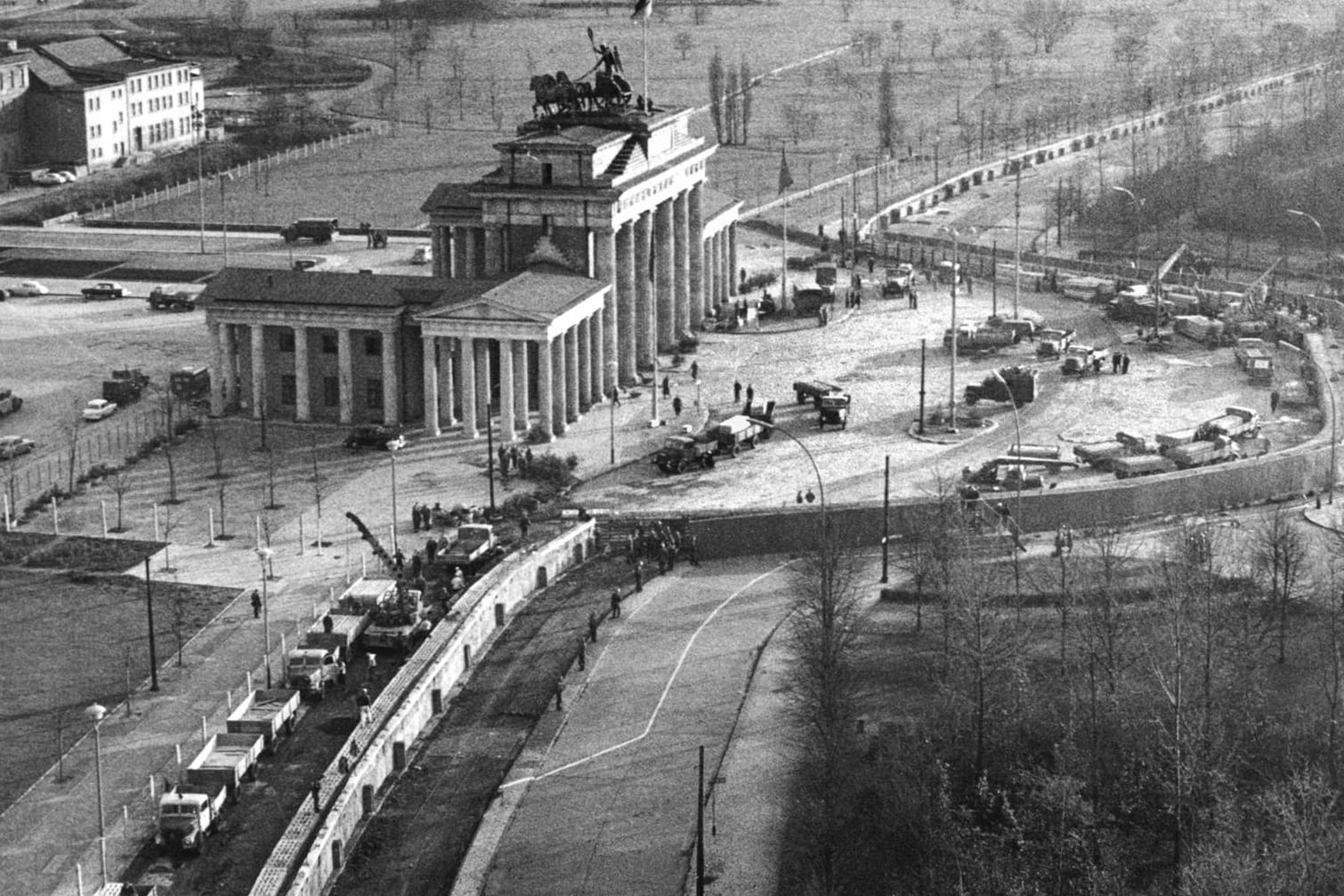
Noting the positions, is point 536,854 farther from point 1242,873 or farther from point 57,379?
point 57,379

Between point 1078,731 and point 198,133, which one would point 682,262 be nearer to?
point 1078,731

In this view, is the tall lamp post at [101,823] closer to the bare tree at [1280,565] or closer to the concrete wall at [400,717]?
the concrete wall at [400,717]

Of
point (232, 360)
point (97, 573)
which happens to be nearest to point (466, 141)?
point (232, 360)

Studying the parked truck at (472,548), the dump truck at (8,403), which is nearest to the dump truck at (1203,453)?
the parked truck at (472,548)

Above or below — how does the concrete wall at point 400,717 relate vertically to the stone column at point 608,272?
below

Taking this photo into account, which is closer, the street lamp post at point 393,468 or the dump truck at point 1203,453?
the street lamp post at point 393,468

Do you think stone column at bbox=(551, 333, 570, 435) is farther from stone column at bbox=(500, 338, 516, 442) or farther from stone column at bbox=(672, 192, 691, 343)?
stone column at bbox=(672, 192, 691, 343)

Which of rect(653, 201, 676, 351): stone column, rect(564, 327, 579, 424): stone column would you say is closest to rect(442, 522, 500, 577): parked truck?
rect(564, 327, 579, 424): stone column

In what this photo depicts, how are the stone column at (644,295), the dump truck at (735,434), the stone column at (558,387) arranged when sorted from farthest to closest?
the stone column at (644,295) → the stone column at (558,387) → the dump truck at (735,434)
